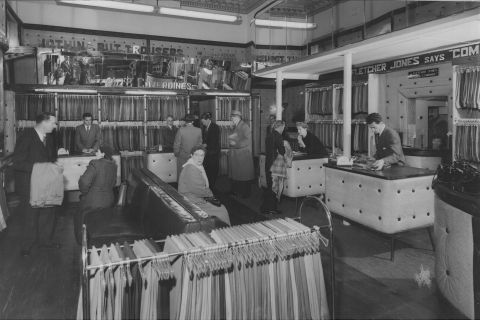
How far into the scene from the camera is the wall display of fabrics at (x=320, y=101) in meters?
10.2

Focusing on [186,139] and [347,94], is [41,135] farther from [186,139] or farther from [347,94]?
[347,94]

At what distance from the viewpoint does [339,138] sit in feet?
32.8

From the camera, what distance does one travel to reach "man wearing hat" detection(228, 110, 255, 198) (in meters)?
8.39

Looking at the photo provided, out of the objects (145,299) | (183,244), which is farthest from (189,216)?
(145,299)

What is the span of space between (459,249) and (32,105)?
29.8ft

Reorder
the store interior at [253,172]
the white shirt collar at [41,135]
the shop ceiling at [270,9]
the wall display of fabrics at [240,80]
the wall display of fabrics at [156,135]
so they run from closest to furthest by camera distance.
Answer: the store interior at [253,172] < the white shirt collar at [41,135] < the wall display of fabrics at [156,135] < the wall display of fabrics at [240,80] < the shop ceiling at [270,9]

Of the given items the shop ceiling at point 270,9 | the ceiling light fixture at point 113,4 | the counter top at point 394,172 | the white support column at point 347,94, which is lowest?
the counter top at point 394,172

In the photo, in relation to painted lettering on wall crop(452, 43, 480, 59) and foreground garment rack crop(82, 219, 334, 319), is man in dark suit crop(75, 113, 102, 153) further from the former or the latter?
painted lettering on wall crop(452, 43, 480, 59)

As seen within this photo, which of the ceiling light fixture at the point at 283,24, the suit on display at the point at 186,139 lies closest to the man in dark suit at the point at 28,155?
the suit on display at the point at 186,139

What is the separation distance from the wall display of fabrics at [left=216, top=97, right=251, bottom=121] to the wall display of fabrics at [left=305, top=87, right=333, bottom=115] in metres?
1.81

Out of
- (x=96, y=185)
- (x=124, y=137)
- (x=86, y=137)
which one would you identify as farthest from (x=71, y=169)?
(x=96, y=185)

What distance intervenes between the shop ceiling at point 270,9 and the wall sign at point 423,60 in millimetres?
3930

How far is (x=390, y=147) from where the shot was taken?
5.75 m

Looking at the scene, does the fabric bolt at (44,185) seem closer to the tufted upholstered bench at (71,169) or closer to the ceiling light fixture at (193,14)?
the tufted upholstered bench at (71,169)
